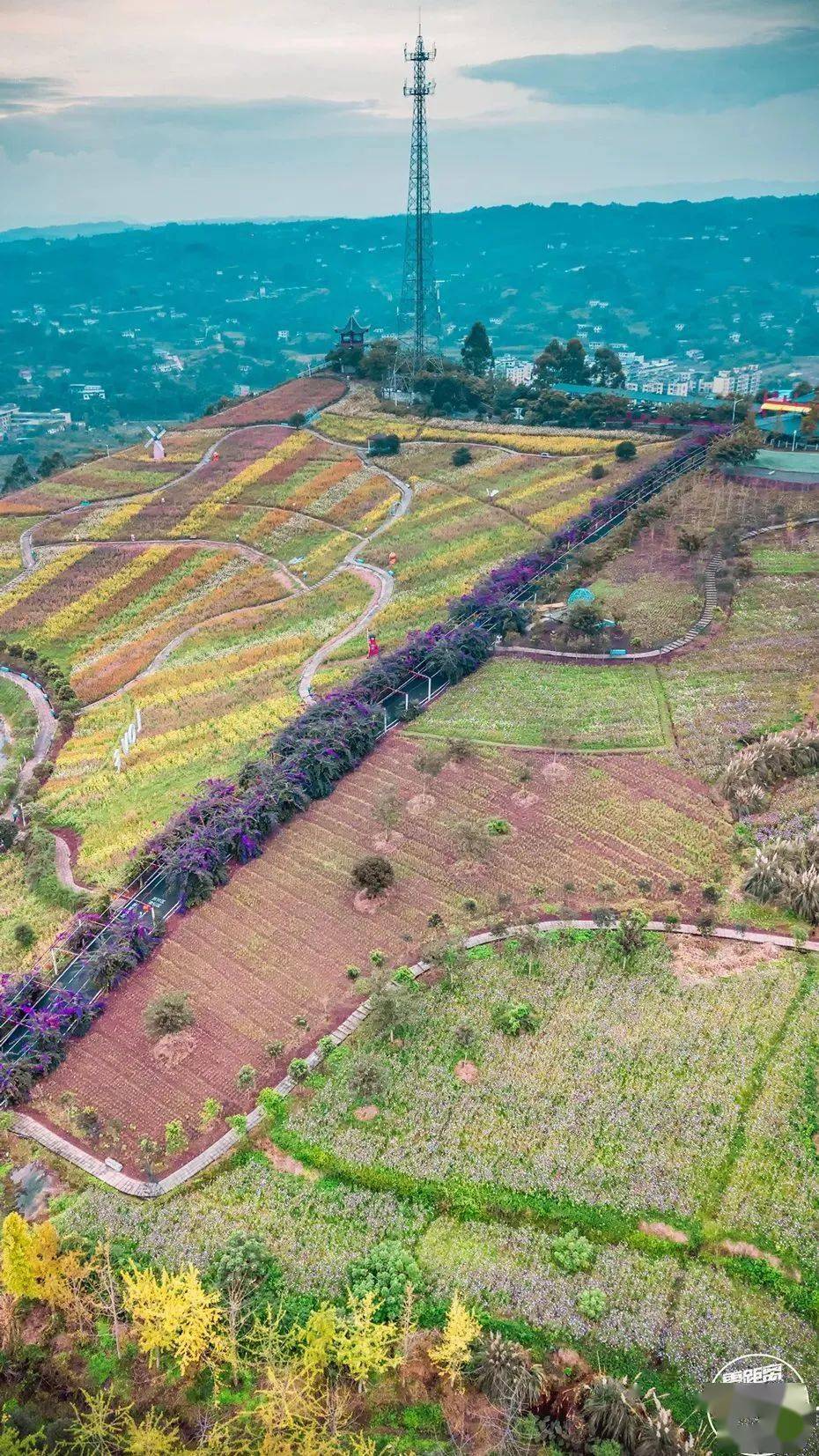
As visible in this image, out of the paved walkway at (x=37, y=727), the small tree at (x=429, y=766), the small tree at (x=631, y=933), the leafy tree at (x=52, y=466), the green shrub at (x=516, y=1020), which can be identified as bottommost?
the paved walkway at (x=37, y=727)

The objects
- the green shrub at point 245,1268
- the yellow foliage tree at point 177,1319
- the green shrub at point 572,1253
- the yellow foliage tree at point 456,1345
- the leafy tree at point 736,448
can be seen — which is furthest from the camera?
the leafy tree at point 736,448

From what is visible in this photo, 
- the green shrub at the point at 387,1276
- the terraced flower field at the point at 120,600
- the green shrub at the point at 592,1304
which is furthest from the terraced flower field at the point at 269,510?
the green shrub at the point at 592,1304

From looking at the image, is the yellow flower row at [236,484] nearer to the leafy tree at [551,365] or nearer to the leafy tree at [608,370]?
the leafy tree at [551,365]

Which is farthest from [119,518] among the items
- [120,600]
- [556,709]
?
[556,709]

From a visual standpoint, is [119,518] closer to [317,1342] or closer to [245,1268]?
[245,1268]

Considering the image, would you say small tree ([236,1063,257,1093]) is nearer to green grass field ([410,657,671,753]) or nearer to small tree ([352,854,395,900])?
small tree ([352,854,395,900])

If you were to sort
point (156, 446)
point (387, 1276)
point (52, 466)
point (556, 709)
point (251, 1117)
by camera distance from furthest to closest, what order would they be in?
point (52, 466), point (156, 446), point (556, 709), point (251, 1117), point (387, 1276)
